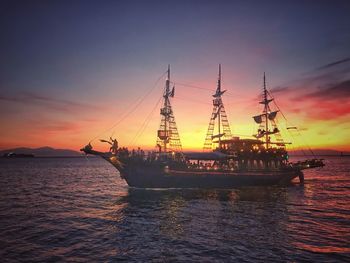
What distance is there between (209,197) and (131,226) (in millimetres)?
18125

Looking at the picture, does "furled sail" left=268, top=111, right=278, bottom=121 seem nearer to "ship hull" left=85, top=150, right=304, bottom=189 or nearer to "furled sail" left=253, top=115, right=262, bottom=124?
"furled sail" left=253, top=115, right=262, bottom=124

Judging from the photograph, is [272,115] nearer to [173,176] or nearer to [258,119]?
[258,119]

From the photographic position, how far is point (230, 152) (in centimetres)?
5581

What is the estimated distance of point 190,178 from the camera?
46.4 metres

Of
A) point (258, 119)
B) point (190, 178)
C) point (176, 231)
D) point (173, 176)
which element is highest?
point (258, 119)

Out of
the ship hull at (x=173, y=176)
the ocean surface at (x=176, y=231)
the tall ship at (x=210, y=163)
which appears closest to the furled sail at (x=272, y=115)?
the tall ship at (x=210, y=163)

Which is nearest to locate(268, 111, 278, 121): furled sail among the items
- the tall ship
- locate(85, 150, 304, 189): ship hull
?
the tall ship

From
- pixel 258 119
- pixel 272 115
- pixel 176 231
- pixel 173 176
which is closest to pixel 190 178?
pixel 173 176

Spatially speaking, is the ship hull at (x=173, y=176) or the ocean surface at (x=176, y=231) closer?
the ocean surface at (x=176, y=231)

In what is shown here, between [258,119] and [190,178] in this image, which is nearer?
[190,178]

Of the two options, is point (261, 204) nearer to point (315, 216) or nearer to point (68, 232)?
point (315, 216)

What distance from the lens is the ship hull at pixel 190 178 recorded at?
148ft

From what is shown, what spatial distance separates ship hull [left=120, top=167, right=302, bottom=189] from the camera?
4500 centimetres

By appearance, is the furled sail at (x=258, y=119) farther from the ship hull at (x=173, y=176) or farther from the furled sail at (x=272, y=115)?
the ship hull at (x=173, y=176)
